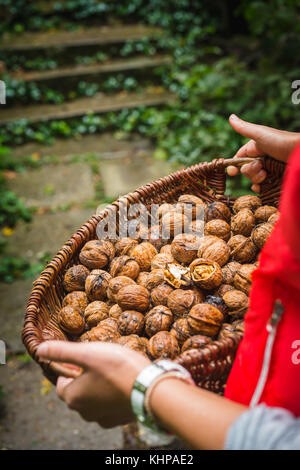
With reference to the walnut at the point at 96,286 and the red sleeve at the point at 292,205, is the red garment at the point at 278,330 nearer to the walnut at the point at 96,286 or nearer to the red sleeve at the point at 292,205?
the red sleeve at the point at 292,205

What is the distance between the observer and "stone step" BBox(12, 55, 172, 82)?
5.34 meters

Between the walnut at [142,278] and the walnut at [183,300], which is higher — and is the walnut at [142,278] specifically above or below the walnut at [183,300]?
below

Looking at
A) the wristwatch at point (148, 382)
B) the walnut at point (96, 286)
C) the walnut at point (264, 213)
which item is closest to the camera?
the wristwatch at point (148, 382)

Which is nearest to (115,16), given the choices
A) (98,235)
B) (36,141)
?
(36,141)

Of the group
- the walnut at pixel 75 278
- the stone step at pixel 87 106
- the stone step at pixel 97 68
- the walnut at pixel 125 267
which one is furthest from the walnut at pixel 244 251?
the stone step at pixel 97 68

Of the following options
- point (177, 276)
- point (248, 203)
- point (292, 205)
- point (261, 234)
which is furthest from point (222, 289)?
point (292, 205)

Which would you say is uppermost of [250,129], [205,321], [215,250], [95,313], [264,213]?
[250,129]

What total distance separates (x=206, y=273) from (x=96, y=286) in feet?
1.66

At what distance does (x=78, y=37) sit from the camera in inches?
226

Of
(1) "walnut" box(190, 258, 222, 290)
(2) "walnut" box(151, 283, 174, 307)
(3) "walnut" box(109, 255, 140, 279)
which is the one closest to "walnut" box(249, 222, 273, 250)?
(1) "walnut" box(190, 258, 222, 290)

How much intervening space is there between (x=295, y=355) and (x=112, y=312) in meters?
0.87

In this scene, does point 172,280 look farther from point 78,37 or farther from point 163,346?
point 78,37

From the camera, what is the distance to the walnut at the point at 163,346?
139 centimetres

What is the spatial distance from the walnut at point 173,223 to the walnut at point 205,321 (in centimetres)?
55
